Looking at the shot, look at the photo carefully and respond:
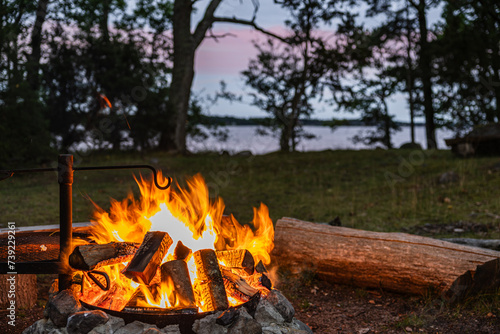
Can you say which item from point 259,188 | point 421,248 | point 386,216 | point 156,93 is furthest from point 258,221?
point 156,93

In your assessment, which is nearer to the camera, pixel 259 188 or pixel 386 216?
pixel 386 216

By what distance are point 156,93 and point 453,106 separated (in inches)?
555

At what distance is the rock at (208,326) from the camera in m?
2.84

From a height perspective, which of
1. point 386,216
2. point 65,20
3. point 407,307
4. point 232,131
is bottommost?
point 407,307

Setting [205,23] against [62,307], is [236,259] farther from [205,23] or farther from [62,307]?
[205,23]

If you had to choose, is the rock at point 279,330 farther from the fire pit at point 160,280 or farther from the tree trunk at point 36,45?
the tree trunk at point 36,45

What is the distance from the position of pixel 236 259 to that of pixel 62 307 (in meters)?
1.24

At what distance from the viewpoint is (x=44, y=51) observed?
1403 cm

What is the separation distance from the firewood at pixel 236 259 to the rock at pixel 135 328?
2.61 feet

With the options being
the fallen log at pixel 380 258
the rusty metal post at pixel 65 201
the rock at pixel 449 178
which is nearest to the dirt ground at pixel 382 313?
the fallen log at pixel 380 258

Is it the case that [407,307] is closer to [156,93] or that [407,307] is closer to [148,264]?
[148,264]

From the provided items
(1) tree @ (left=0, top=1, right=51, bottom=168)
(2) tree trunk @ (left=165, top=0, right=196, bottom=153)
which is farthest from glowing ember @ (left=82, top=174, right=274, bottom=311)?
(2) tree trunk @ (left=165, top=0, right=196, bottom=153)

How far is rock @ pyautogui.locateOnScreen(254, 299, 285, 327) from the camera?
3.08 metres

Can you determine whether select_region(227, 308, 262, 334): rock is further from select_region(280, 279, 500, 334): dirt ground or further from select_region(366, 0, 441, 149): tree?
select_region(366, 0, 441, 149): tree
